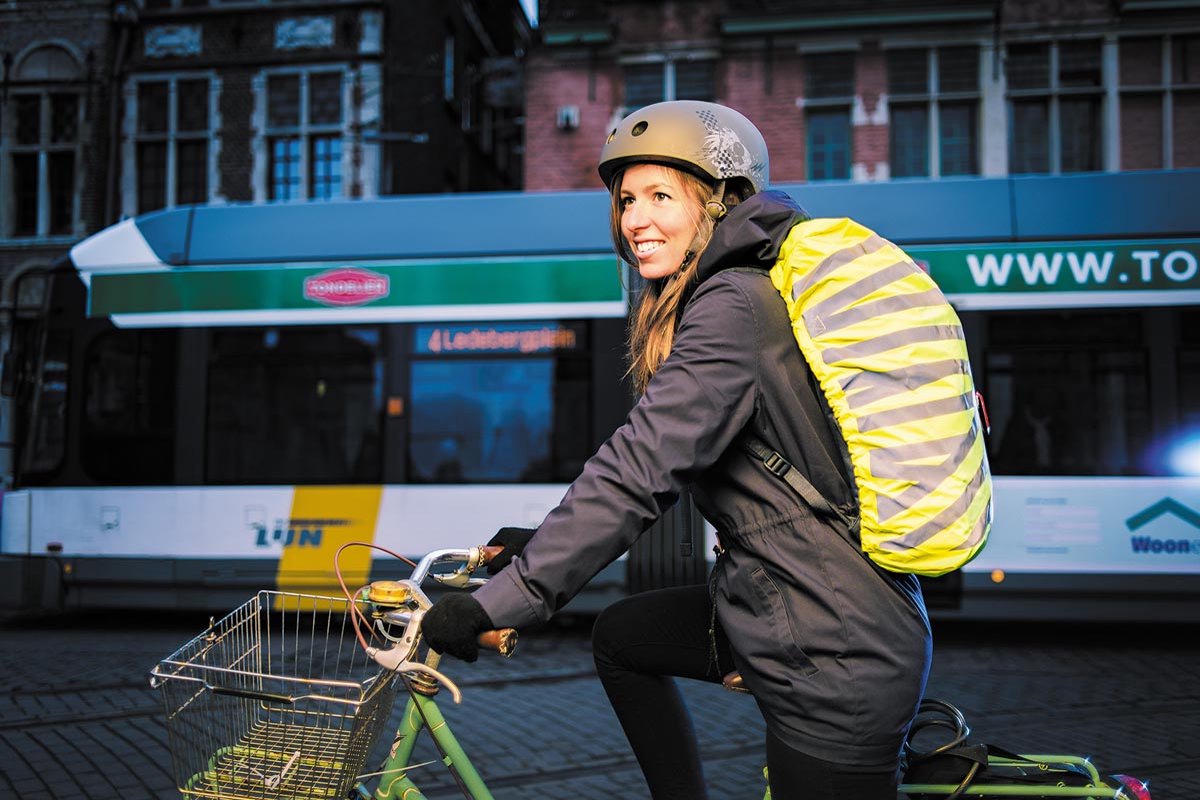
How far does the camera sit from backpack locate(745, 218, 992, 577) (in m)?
1.42

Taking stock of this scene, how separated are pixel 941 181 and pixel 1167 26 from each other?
31.5ft

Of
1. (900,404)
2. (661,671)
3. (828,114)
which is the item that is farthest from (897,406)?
A: (828,114)

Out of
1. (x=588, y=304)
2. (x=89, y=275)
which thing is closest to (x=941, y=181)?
(x=588, y=304)

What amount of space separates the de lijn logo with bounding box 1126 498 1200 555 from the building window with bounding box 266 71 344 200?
14.7 meters

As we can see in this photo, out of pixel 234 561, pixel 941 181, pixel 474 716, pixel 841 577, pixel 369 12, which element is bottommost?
pixel 474 716

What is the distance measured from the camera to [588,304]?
22.7 ft

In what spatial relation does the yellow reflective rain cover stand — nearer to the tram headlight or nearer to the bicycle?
the bicycle

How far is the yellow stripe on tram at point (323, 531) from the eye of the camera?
695 centimetres

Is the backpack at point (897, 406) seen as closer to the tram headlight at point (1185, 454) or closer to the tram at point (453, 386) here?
the tram at point (453, 386)

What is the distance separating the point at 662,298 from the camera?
5.84ft

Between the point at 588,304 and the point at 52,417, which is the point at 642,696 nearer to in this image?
the point at 588,304

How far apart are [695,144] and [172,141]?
61.0ft

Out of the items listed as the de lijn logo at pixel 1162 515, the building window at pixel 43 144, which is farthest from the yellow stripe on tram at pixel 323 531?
the building window at pixel 43 144

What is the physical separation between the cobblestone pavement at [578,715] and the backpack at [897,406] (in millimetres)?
1283
